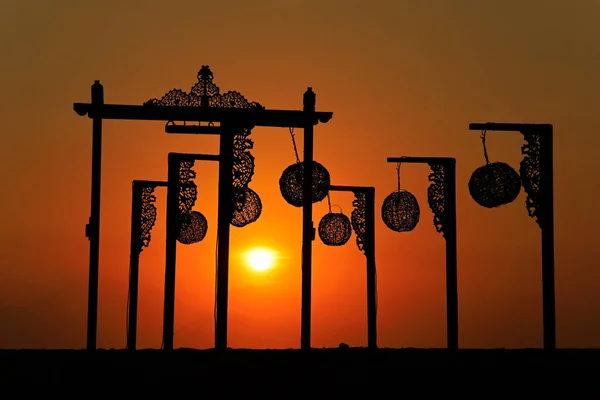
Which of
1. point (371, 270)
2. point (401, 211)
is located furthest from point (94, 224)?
point (371, 270)

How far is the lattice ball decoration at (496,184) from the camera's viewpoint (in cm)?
1535

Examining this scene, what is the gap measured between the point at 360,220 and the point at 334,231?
0.57 meters

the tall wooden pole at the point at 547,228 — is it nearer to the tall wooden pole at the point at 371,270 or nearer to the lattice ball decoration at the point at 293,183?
the lattice ball decoration at the point at 293,183

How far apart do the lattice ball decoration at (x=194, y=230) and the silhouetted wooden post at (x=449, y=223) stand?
4312mm

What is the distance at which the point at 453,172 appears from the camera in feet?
55.5

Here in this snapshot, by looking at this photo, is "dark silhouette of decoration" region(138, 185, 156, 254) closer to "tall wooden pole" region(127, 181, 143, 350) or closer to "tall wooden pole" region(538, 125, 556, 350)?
"tall wooden pole" region(127, 181, 143, 350)

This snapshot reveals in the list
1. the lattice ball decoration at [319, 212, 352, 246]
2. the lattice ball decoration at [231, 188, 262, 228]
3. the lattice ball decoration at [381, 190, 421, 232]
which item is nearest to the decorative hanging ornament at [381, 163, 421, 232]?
the lattice ball decoration at [381, 190, 421, 232]

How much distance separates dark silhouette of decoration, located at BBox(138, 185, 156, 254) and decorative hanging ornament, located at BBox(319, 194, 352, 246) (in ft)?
9.47

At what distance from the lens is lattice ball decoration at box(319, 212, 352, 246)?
61.1 ft
